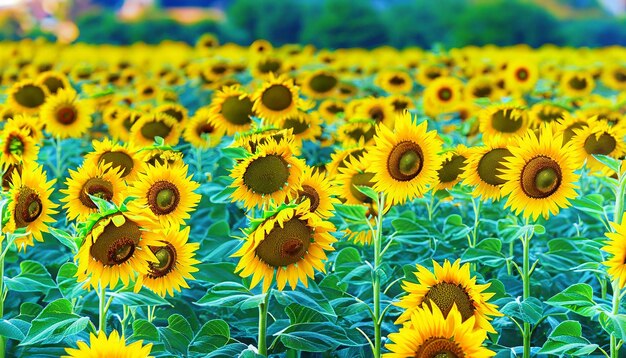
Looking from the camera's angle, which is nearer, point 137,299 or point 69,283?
point 137,299

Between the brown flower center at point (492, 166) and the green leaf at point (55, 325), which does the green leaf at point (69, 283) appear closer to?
the green leaf at point (55, 325)

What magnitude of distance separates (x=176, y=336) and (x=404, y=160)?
3.03 feet

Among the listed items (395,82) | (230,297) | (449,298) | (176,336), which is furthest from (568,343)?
(395,82)

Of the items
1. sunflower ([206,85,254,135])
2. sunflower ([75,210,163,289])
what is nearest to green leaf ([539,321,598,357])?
sunflower ([75,210,163,289])

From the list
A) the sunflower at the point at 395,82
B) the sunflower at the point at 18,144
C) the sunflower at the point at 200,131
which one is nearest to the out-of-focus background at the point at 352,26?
the sunflower at the point at 395,82

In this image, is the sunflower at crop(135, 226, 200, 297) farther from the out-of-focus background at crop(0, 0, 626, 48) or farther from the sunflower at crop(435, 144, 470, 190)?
the out-of-focus background at crop(0, 0, 626, 48)

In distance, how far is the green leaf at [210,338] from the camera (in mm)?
2578

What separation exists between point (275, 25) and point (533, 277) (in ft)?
81.1

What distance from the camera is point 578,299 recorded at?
8.41 ft

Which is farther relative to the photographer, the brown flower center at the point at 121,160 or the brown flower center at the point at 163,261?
the brown flower center at the point at 121,160

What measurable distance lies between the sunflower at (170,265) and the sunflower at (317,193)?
16.3 inches

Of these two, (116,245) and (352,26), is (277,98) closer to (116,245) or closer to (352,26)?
(116,245)

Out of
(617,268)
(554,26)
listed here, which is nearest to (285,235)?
(617,268)

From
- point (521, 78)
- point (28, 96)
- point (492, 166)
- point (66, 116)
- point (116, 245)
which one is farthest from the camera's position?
point (521, 78)
